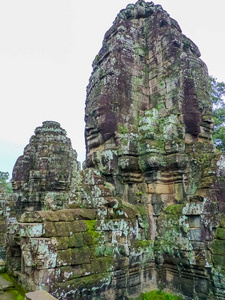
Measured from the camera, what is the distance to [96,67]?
7016mm

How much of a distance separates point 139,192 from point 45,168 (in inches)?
271

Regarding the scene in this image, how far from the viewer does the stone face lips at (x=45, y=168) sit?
11.1 metres

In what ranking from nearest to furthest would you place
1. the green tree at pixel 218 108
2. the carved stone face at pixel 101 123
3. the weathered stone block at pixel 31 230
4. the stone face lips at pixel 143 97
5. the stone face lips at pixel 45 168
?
1. the weathered stone block at pixel 31 230
2. the stone face lips at pixel 143 97
3. the carved stone face at pixel 101 123
4. the stone face lips at pixel 45 168
5. the green tree at pixel 218 108

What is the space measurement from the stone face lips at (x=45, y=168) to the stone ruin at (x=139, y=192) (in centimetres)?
532

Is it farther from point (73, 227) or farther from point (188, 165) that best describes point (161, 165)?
point (73, 227)

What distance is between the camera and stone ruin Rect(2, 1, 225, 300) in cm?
394

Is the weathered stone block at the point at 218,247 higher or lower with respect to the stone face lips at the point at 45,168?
lower

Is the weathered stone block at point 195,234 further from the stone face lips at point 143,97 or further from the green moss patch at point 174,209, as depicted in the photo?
the stone face lips at point 143,97

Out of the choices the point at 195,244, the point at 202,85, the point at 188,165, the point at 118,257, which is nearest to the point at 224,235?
the point at 195,244

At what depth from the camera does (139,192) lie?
5.56 meters

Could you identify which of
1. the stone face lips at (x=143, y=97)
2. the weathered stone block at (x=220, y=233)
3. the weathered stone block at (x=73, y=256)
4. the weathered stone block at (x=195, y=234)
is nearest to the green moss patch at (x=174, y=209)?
the weathered stone block at (x=195, y=234)

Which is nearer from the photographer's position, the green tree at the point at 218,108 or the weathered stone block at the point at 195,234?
the weathered stone block at the point at 195,234

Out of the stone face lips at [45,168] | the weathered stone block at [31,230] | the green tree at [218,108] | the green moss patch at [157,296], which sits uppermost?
the green tree at [218,108]

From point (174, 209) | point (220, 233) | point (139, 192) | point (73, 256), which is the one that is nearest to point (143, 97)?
point (139, 192)
